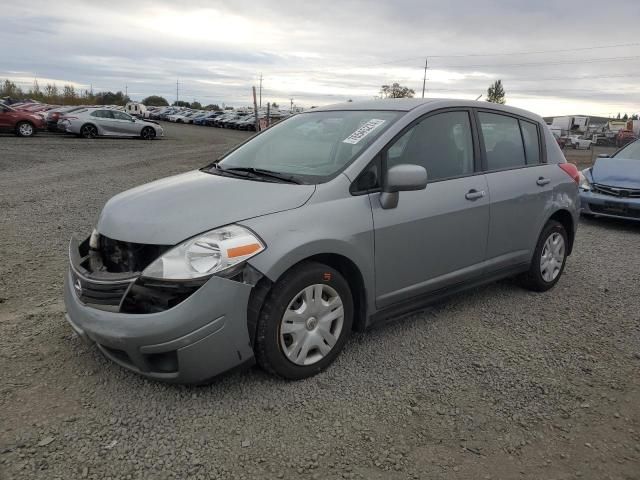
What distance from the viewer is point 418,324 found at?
4133mm

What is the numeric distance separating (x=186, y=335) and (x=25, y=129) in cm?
2252

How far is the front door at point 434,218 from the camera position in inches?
138

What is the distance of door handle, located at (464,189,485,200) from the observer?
3980 millimetres

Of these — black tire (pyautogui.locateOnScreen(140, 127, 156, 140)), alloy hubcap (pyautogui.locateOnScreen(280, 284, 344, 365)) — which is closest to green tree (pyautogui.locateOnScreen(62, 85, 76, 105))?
black tire (pyautogui.locateOnScreen(140, 127, 156, 140))

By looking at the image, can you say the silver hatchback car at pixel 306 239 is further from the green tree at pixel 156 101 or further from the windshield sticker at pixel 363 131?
the green tree at pixel 156 101

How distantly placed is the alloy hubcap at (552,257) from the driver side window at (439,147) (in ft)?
4.47

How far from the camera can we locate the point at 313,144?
12.7ft

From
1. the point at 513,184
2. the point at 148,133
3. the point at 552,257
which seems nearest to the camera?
the point at 513,184

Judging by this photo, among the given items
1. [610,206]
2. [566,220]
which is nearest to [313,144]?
[566,220]

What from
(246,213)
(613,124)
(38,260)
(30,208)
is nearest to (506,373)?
(246,213)

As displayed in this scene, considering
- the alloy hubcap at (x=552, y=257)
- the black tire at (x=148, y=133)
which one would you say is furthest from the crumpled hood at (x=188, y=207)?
the black tire at (x=148, y=133)

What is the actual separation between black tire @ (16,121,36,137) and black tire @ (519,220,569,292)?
2209 centimetres

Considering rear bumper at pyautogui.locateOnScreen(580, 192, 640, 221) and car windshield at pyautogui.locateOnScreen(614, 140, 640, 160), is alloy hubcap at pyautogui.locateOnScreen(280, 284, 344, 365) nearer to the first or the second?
rear bumper at pyautogui.locateOnScreen(580, 192, 640, 221)

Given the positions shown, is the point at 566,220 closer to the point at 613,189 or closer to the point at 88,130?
the point at 613,189
